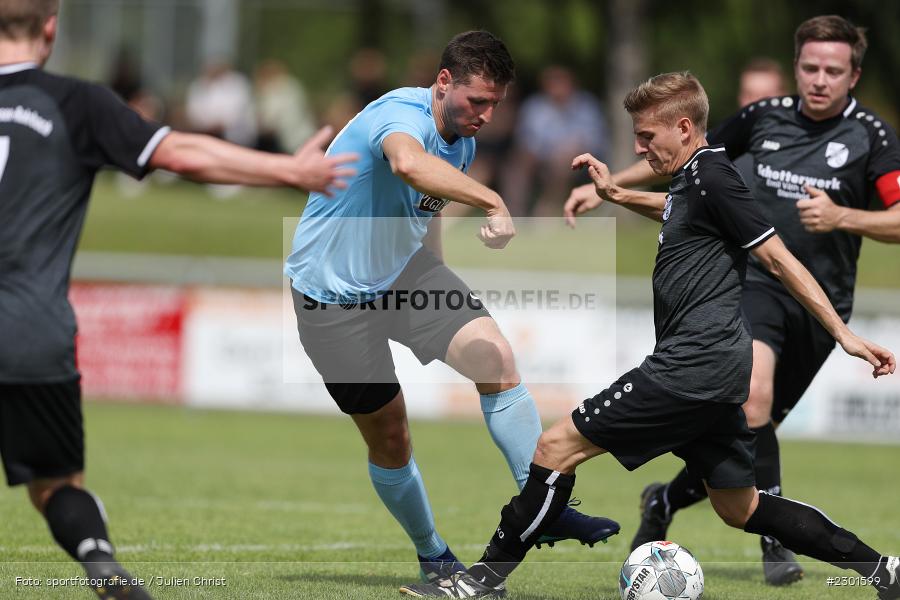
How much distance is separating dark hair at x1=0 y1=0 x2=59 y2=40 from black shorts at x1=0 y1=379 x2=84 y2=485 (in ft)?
4.15

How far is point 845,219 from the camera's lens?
6070mm

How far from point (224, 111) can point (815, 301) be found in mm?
16002

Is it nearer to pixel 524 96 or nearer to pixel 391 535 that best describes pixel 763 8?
pixel 524 96

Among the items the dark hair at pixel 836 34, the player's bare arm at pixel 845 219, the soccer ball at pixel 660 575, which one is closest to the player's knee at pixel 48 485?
the soccer ball at pixel 660 575

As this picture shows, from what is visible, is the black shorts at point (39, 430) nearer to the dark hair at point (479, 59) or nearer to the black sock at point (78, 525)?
the black sock at point (78, 525)

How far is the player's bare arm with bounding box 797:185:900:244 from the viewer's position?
5.93 metres

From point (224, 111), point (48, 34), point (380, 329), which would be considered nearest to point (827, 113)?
point (380, 329)

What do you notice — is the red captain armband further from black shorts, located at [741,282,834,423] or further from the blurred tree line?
the blurred tree line

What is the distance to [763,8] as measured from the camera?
20.5 m

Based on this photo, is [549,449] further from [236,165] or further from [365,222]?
[236,165]

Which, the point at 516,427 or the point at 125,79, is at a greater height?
the point at 125,79

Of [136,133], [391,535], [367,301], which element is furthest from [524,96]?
[136,133]

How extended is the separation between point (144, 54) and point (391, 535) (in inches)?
930

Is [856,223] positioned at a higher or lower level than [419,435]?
higher
